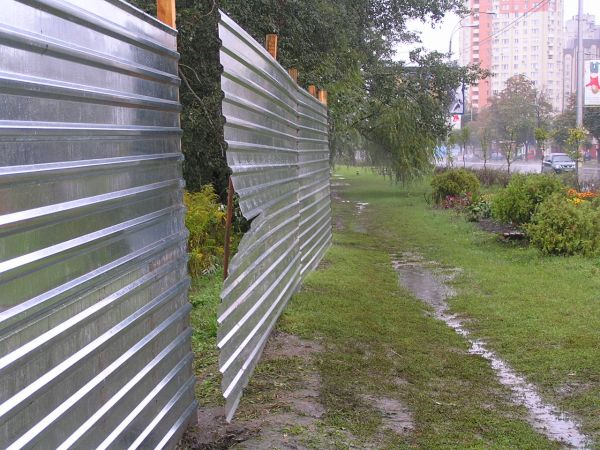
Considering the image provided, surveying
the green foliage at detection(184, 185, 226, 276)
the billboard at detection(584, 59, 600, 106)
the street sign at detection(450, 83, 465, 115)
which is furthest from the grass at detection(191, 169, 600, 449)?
the billboard at detection(584, 59, 600, 106)

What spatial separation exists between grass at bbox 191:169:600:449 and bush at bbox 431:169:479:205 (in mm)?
11167

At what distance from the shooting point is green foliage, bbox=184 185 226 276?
371 inches

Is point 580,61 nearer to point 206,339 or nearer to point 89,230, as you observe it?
point 206,339

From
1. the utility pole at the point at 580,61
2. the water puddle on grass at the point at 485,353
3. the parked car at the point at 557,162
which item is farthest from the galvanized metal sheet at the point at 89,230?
the parked car at the point at 557,162

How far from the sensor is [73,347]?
8.45 feet

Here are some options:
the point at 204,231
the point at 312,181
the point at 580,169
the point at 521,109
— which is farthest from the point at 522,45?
the point at 204,231

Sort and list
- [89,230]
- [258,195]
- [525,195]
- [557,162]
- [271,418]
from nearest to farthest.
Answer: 1. [89,230]
2. [271,418]
3. [258,195]
4. [525,195]
5. [557,162]

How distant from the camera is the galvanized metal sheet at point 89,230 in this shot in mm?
2201

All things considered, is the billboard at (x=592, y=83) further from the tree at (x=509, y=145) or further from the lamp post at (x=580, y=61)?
the lamp post at (x=580, y=61)

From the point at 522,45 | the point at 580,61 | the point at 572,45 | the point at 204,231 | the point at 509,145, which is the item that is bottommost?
the point at 204,231

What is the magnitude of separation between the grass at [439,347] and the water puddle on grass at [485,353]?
0.28 feet

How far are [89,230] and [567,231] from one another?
10178mm

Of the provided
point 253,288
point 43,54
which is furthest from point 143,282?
point 253,288

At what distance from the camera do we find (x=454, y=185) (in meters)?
23.3
